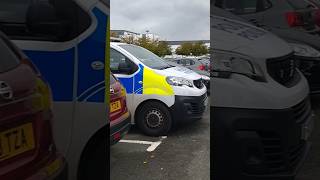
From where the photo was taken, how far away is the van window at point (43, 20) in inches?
68.2

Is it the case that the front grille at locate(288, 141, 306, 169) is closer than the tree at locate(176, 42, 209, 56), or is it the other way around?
the tree at locate(176, 42, 209, 56)

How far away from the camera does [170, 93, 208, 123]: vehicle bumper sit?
1701 mm

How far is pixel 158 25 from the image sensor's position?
5.72ft

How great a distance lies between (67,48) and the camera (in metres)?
1.79

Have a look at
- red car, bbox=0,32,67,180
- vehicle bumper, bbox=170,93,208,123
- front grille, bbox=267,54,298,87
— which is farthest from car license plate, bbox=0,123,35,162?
front grille, bbox=267,54,298,87

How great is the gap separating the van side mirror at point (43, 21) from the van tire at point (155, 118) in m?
0.47

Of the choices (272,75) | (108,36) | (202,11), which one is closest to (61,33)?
(108,36)

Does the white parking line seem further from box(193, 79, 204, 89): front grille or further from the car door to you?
box(193, 79, 204, 89): front grille

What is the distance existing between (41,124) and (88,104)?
8.7 inches

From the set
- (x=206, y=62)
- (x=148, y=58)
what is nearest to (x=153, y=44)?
(x=148, y=58)

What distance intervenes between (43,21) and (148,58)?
1.48 ft

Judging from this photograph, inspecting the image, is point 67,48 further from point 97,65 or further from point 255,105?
point 255,105

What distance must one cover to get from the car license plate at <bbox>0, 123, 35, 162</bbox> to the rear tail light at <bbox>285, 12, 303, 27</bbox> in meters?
1.07

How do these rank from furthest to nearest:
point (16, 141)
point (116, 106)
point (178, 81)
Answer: point (116, 106), point (178, 81), point (16, 141)
